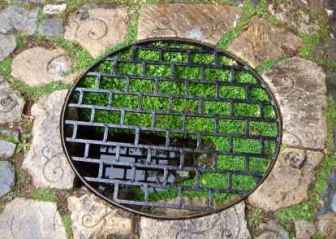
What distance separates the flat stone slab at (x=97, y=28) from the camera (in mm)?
3311

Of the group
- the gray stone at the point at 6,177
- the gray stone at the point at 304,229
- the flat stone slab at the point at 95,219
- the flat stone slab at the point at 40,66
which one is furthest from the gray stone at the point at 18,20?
the gray stone at the point at 304,229

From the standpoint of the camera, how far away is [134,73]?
3209 millimetres

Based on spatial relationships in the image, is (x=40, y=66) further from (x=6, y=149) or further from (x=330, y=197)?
(x=330, y=197)

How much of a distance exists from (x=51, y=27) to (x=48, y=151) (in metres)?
0.96

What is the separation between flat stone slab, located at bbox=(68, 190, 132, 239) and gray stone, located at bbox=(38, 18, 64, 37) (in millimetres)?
1203

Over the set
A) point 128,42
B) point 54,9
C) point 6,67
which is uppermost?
point 54,9

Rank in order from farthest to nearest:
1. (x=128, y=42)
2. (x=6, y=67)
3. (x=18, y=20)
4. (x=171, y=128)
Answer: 1. (x=18, y=20)
2. (x=128, y=42)
3. (x=6, y=67)
4. (x=171, y=128)

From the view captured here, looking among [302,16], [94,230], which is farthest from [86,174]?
[302,16]

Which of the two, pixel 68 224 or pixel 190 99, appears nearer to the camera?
pixel 68 224

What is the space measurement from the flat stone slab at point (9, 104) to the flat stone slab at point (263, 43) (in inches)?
57.1

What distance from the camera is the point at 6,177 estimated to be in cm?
286

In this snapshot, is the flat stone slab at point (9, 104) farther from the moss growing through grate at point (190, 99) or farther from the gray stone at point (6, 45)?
the moss growing through grate at point (190, 99)

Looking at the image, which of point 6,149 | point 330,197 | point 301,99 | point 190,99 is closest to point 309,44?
point 301,99

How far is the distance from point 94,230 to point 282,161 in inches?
46.9
